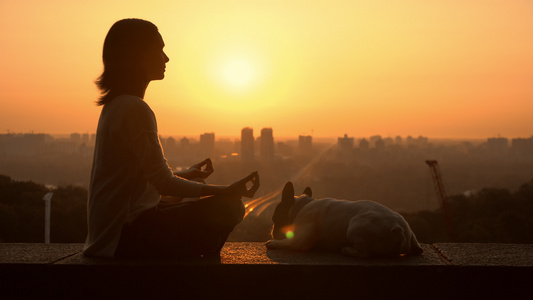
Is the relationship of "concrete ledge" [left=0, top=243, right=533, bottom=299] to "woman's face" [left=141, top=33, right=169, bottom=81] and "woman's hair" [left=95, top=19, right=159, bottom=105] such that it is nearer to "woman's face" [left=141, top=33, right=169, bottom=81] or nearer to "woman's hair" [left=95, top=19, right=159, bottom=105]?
"woman's hair" [left=95, top=19, right=159, bottom=105]

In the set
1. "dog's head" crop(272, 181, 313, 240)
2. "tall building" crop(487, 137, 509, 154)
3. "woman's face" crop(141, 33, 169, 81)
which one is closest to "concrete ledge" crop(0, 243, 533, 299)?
"dog's head" crop(272, 181, 313, 240)

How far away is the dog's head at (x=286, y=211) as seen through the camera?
5855mm

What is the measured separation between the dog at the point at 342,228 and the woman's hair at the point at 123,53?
203 centimetres

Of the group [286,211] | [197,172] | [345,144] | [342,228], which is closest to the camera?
[342,228]

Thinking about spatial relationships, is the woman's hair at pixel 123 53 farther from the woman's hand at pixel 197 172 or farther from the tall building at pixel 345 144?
the tall building at pixel 345 144

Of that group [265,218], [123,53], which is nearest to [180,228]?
[123,53]

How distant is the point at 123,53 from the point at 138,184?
1175mm

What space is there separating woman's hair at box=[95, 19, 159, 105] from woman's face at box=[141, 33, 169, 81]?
4 centimetres

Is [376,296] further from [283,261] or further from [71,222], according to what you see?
[71,222]

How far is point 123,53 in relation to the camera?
497cm

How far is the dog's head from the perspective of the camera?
5855mm

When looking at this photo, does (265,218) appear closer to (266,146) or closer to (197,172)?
(266,146)

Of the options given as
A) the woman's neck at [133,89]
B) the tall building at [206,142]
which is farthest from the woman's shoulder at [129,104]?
the tall building at [206,142]

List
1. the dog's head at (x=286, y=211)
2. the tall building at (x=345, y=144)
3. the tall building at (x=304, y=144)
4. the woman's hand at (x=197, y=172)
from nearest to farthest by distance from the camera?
1. the woman's hand at (x=197, y=172)
2. the dog's head at (x=286, y=211)
3. the tall building at (x=304, y=144)
4. the tall building at (x=345, y=144)
